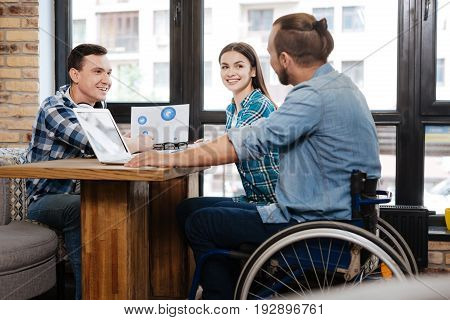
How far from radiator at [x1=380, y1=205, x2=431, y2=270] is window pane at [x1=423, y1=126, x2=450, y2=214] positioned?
266 millimetres

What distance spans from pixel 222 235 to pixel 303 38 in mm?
659

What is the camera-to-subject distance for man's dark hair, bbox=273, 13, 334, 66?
1757mm

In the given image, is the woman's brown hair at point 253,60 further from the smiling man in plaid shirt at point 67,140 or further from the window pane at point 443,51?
the window pane at point 443,51

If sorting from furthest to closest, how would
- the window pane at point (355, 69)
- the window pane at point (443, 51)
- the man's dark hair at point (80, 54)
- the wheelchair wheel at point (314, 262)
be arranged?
the window pane at point (355, 69), the window pane at point (443, 51), the man's dark hair at point (80, 54), the wheelchair wheel at point (314, 262)

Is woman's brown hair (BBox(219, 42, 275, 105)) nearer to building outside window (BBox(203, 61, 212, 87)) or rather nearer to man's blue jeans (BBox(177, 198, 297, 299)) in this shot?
building outside window (BBox(203, 61, 212, 87))

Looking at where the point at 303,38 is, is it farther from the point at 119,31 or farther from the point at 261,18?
the point at 119,31

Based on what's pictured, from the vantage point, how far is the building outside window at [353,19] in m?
2.95

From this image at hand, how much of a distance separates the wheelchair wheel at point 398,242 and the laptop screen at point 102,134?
93 centimetres

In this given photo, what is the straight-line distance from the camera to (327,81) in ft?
5.54

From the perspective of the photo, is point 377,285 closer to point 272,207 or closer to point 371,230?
point 371,230

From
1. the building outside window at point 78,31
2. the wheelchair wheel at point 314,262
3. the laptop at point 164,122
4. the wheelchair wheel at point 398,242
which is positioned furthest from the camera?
the building outside window at point 78,31

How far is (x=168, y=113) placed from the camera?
237 cm

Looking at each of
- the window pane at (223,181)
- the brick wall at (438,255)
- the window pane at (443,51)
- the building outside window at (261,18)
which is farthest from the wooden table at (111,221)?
the window pane at (443,51)

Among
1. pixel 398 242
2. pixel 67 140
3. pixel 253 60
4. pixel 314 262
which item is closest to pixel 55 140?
pixel 67 140
